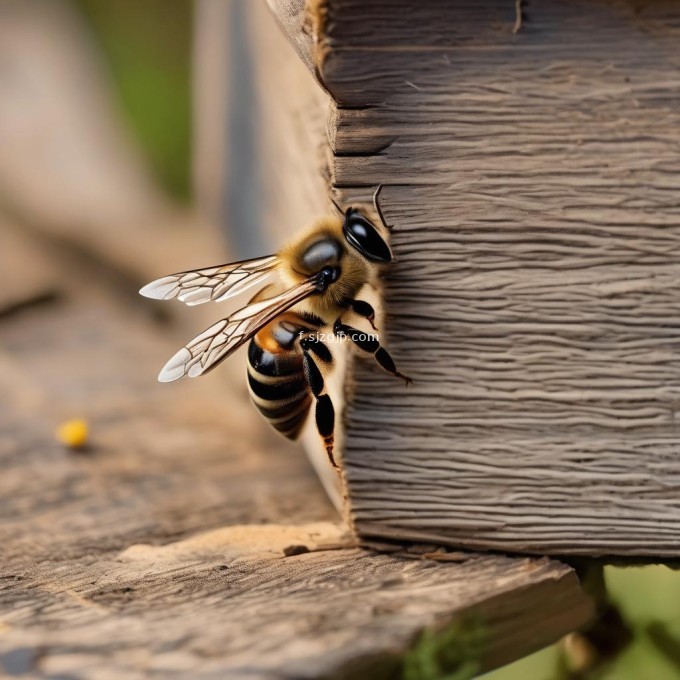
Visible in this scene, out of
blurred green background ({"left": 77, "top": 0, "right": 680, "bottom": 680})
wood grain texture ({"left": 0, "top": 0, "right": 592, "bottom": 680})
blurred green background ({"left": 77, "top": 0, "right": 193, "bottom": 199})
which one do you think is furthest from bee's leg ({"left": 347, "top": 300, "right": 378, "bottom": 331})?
blurred green background ({"left": 77, "top": 0, "right": 193, "bottom": 199})

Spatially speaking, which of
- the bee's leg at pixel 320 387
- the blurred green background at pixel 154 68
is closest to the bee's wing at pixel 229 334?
the bee's leg at pixel 320 387

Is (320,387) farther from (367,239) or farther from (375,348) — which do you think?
(367,239)

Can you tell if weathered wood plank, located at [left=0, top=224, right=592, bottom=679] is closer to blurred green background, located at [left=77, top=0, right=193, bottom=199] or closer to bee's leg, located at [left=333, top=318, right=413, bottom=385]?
bee's leg, located at [left=333, top=318, right=413, bottom=385]

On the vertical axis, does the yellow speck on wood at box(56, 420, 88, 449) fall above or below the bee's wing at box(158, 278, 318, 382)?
below

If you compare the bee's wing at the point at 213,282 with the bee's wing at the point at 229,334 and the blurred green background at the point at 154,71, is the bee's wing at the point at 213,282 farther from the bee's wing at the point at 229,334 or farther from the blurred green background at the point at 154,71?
the blurred green background at the point at 154,71

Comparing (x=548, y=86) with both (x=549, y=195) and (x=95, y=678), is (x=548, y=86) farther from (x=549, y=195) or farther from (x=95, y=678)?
(x=95, y=678)
